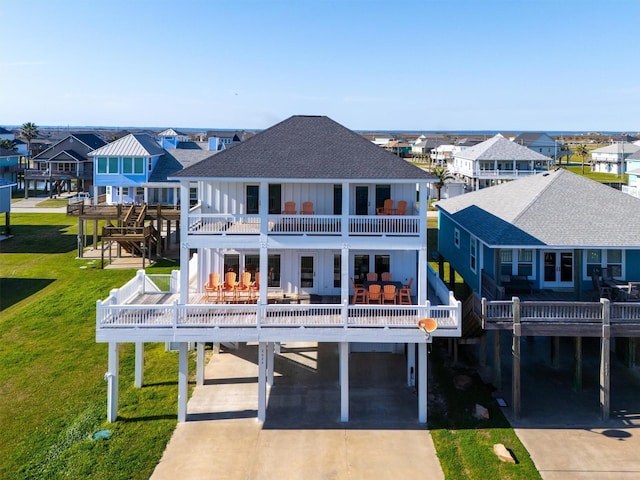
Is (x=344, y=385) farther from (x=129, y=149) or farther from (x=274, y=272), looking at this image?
(x=129, y=149)

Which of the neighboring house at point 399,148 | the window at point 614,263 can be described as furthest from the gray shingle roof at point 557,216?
the neighboring house at point 399,148

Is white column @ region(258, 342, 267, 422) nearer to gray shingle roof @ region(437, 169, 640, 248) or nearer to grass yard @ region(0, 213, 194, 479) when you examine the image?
grass yard @ region(0, 213, 194, 479)

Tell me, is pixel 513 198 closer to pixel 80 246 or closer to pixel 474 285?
pixel 474 285

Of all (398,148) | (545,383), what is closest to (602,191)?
(545,383)

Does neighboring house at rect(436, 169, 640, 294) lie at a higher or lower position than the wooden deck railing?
higher

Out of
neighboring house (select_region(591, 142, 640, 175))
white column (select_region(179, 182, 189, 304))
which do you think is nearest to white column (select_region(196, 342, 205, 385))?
white column (select_region(179, 182, 189, 304))

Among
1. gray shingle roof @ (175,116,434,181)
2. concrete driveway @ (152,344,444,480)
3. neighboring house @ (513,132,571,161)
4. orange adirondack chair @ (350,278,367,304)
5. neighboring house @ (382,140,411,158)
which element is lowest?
concrete driveway @ (152,344,444,480)

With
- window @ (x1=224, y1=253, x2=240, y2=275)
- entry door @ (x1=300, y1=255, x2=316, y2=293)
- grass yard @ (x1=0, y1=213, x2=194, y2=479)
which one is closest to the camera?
grass yard @ (x1=0, y1=213, x2=194, y2=479)

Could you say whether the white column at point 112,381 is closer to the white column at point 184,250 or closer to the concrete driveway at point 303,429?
the concrete driveway at point 303,429

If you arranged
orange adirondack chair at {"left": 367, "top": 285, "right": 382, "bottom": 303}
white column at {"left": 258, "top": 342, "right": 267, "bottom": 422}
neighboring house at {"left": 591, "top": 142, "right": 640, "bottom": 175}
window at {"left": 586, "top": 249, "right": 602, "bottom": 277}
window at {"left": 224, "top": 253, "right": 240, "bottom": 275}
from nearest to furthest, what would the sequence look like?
white column at {"left": 258, "top": 342, "right": 267, "bottom": 422} → orange adirondack chair at {"left": 367, "top": 285, "right": 382, "bottom": 303} → window at {"left": 586, "top": 249, "right": 602, "bottom": 277} → window at {"left": 224, "top": 253, "right": 240, "bottom": 275} → neighboring house at {"left": 591, "top": 142, "right": 640, "bottom": 175}
